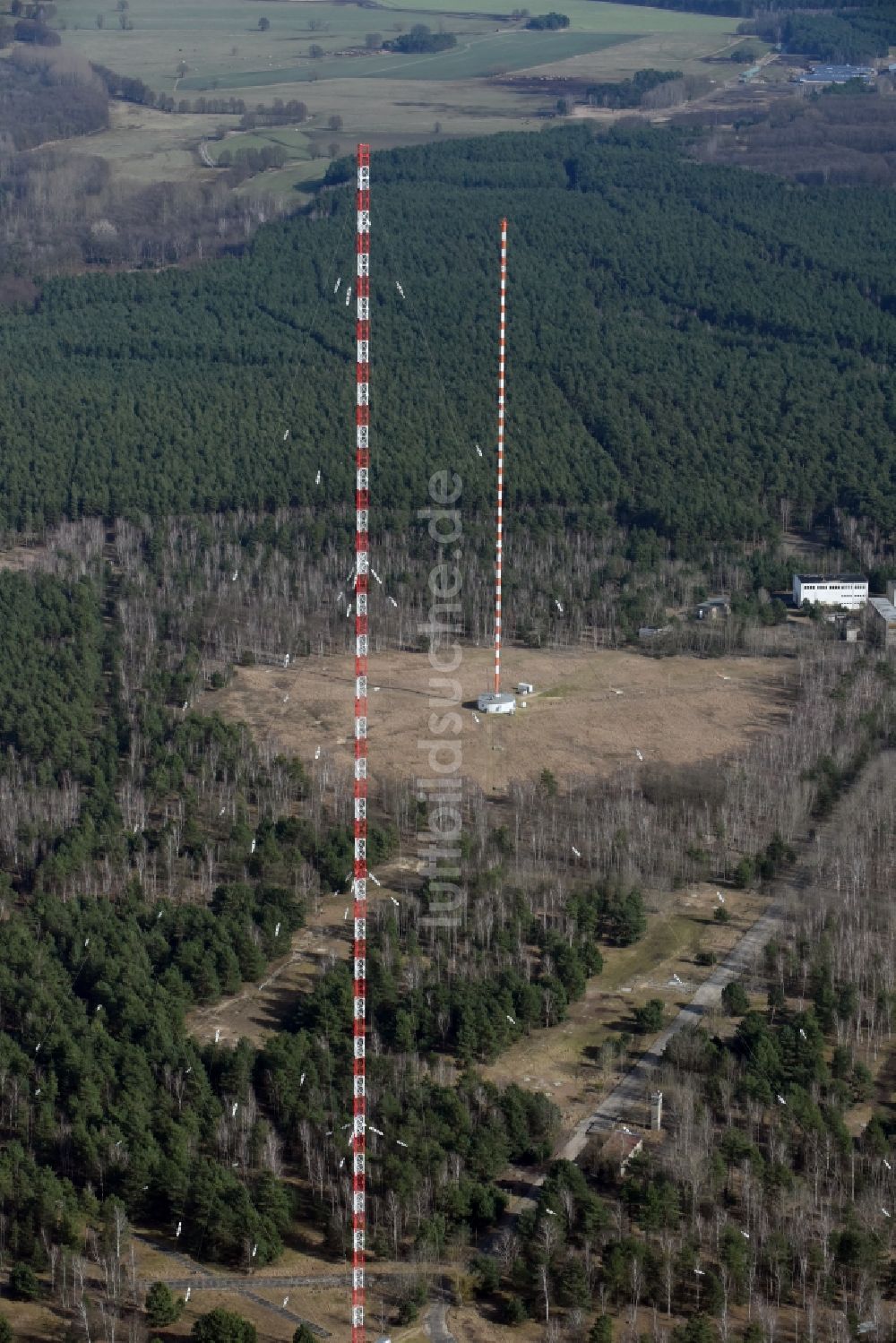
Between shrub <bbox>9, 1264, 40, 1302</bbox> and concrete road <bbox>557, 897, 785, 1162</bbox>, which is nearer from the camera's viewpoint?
shrub <bbox>9, 1264, 40, 1302</bbox>

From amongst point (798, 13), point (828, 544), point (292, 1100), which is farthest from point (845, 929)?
point (798, 13)

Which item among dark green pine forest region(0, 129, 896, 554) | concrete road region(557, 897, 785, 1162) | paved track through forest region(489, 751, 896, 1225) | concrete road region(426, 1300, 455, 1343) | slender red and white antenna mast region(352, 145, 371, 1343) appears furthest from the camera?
dark green pine forest region(0, 129, 896, 554)

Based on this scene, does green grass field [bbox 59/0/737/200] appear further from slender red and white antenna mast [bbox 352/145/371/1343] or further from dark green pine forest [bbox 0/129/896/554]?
slender red and white antenna mast [bbox 352/145/371/1343]

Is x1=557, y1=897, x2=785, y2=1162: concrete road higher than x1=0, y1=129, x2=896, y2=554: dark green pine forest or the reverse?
the reverse

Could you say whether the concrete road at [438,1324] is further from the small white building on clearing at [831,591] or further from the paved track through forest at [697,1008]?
the small white building on clearing at [831,591]

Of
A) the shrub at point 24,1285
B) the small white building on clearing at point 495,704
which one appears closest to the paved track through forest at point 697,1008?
the shrub at point 24,1285

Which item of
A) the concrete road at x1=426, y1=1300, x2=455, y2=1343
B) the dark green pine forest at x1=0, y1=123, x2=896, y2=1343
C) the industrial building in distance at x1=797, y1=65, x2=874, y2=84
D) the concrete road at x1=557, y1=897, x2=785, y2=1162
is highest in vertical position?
the industrial building in distance at x1=797, y1=65, x2=874, y2=84

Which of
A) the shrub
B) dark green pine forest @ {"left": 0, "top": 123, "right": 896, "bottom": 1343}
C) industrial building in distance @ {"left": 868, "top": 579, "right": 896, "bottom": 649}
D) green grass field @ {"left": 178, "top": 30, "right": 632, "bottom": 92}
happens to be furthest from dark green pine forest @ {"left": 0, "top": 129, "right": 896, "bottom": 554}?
the shrub

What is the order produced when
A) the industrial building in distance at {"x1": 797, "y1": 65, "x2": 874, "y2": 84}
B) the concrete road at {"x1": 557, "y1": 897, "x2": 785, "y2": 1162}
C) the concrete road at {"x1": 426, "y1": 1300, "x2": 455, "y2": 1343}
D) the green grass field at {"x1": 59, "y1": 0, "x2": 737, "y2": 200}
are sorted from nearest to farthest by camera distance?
the concrete road at {"x1": 426, "y1": 1300, "x2": 455, "y2": 1343}
the concrete road at {"x1": 557, "y1": 897, "x2": 785, "y2": 1162}
the green grass field at {"x1": 59, "y1": 0, "x2": 737, "y2": 200}
the industrial building in distance at {"x1": 797, "y1": 65, "x2": 874, "y2": 84}
